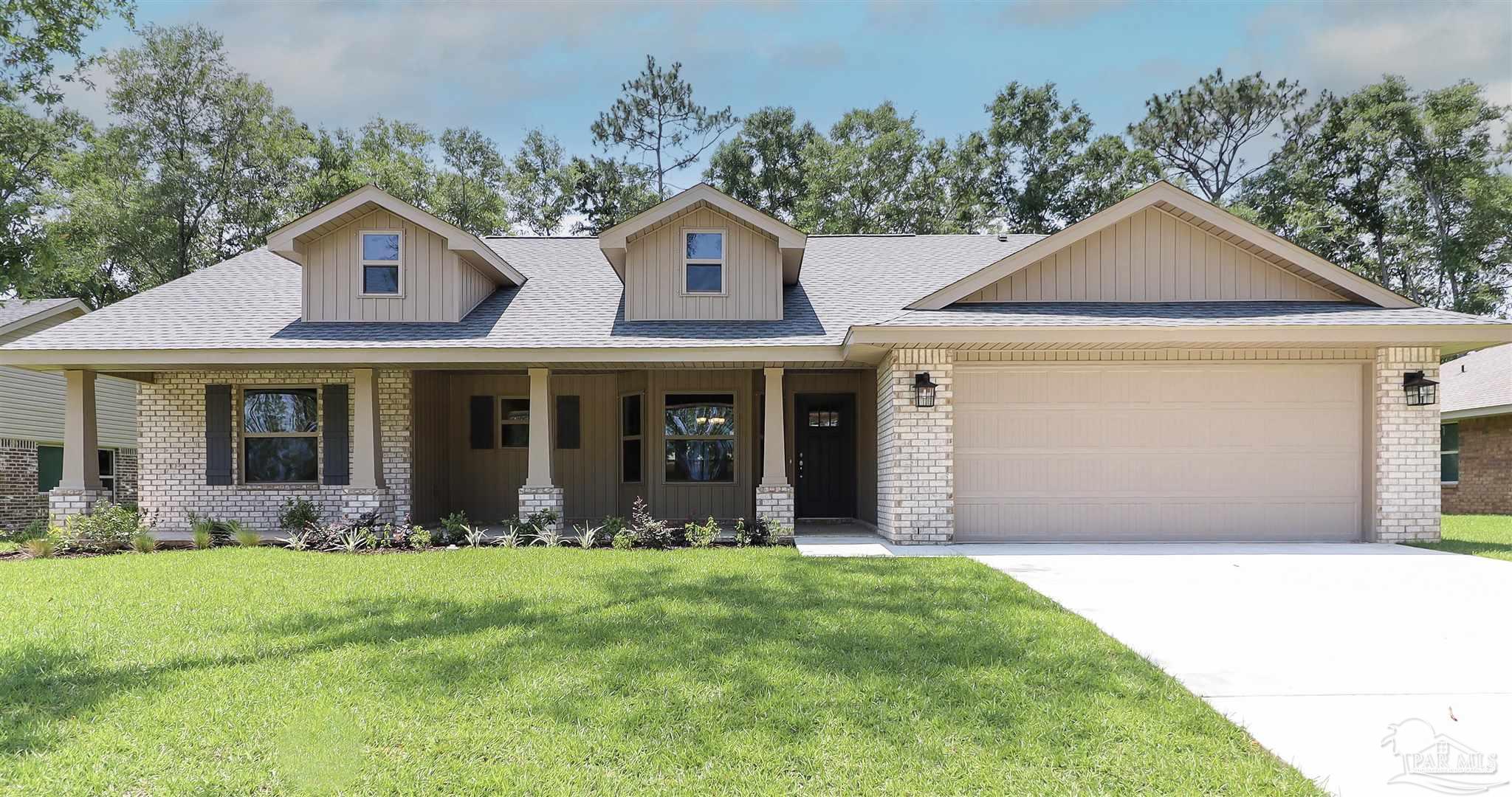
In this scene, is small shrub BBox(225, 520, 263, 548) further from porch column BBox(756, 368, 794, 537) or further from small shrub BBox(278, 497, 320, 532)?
porch column BBox(756, 368, 794, 537)

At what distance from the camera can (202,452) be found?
37.3 feet

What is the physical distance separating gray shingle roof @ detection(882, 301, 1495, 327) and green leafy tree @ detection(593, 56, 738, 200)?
1997 cm

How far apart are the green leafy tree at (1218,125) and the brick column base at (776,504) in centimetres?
2517

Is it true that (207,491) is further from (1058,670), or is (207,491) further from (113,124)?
(113,124)

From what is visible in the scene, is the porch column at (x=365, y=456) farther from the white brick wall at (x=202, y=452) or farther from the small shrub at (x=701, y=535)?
the small shrub at (x=701, y=535)

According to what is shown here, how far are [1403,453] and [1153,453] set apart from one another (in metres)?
2.74

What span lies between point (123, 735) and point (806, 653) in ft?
10.3

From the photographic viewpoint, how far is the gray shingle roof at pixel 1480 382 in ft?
50.9

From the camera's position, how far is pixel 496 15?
13.9m

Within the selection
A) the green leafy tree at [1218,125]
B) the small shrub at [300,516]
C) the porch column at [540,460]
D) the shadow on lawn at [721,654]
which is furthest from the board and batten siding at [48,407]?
the green leafy tree at [1218,125]

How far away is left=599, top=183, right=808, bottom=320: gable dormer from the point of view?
11.0 metres

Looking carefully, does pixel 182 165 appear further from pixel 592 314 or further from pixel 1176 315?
pixel 1176 315

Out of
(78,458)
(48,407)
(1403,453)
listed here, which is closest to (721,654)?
(1403,453)

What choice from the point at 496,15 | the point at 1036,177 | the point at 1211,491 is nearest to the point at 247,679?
the point at 1211,491
